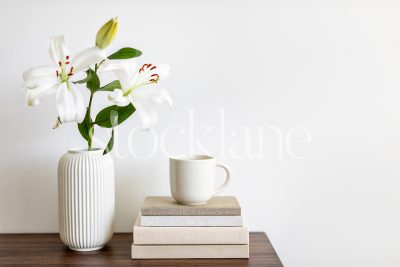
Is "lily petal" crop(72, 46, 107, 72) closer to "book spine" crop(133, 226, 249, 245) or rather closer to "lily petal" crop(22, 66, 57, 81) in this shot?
"lily petal" crop(22, 66, 57, 81)

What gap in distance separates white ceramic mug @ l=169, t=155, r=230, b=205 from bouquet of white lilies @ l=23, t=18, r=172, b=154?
0.12m

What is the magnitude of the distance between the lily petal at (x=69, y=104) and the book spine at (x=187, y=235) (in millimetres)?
277

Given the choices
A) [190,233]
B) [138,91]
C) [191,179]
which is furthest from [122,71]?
[190,233]

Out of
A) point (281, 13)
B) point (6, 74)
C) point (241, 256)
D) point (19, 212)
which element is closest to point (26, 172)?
point (19, 212)

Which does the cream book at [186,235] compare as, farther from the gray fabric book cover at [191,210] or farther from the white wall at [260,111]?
the white wall at [260,111]

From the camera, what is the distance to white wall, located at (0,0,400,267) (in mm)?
1334

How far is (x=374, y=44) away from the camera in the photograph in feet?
4.45

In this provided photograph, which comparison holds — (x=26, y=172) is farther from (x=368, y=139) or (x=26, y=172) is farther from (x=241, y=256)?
(x=368, y=139)

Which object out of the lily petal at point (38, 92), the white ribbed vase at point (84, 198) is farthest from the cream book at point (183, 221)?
the lily petal at point (38, 92)

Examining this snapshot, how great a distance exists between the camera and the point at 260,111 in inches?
→ 53.4

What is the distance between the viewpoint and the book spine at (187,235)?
3.65 ft

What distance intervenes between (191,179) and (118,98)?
0.80ft

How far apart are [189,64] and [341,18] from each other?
0.42 meters

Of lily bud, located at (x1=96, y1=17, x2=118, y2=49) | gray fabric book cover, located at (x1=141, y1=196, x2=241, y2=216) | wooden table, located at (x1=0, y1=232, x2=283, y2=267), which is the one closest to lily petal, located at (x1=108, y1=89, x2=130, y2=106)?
lily bud, located at (x1=96, y1=17, x2=118, y2=49)
